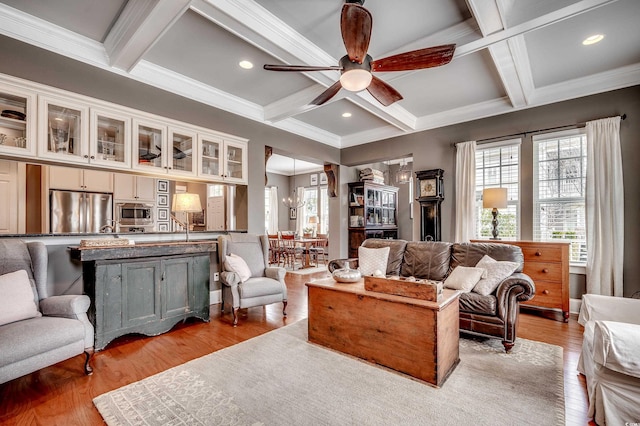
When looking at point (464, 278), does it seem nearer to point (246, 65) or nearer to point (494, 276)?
point (494, 276)

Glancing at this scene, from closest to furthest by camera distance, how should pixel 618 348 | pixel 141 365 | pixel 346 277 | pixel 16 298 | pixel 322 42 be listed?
1. pixel 618 348
2. pixel 16 298
3. pixel 141 365
4. pixel 346 277
5. pixel 322 42

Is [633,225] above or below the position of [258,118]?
below

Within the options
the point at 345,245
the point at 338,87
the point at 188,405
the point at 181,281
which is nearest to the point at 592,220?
the point at 338,87

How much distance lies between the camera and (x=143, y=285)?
3.02 m

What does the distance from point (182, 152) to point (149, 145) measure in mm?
392

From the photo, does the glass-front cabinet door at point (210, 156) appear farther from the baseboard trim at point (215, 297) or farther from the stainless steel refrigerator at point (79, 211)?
the baseboard trim at point (215, 297)

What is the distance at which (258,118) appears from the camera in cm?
468

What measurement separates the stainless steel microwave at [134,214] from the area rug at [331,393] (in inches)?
78.8

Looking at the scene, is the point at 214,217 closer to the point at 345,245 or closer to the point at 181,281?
the point at 181,281

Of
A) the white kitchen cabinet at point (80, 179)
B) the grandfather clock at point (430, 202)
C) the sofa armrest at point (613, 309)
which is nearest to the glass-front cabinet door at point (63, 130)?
the white kitchen cabinet at point (80, 179)

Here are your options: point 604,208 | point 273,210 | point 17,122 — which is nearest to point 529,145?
point 604,208

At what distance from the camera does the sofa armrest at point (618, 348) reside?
4.98ft

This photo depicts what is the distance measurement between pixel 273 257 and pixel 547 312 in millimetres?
6258

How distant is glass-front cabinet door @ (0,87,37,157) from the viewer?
8.49ft
